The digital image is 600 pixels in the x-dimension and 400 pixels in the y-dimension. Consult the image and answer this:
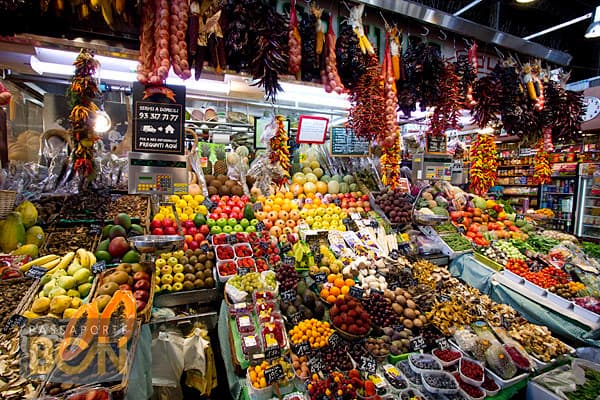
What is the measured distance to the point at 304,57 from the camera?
2.95 meters

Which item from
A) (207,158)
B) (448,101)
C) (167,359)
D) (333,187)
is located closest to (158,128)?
(167,359)

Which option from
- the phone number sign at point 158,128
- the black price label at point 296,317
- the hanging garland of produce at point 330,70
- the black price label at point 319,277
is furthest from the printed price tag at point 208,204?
the hanging garland of produce at point 330,70

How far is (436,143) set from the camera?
453 centimetres

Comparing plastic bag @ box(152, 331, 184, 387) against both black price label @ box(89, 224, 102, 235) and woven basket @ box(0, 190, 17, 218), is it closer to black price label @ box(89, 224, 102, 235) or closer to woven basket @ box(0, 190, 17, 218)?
black price label @ box(89, 224, 102, 235)

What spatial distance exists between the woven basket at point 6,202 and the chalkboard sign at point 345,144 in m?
3.99

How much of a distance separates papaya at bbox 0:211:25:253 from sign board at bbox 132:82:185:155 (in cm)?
129

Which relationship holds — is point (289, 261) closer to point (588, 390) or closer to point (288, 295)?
point (288, 295)

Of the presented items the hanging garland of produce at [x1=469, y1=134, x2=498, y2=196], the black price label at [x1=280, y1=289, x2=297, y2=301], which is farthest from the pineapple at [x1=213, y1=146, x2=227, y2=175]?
the hanging garland of produce at [x1=469, y1=134, x2=498, y2=196]

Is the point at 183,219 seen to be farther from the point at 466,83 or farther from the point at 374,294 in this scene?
the point at 466,83

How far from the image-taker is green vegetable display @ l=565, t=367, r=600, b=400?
7.61 feet

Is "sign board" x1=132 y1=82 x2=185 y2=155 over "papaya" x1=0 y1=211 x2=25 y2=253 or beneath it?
over

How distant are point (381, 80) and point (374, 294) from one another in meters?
2.27

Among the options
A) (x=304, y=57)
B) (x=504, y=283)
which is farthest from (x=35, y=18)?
(x=504, y=283)

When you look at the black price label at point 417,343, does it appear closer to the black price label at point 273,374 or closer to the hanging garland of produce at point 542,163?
the black price label at point 273,374
